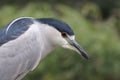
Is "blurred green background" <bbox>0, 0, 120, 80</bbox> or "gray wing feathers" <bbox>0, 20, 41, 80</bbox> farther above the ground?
"gray wing feathers" <bbox>0, 20, 41, 80</bbox>

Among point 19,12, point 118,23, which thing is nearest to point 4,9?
point 19,12

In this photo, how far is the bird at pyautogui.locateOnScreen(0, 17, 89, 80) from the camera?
2.91m

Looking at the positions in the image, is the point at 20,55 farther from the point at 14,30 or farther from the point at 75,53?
the point at 75,53

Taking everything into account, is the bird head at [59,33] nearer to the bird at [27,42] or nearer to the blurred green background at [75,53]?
the bird at [27,42]

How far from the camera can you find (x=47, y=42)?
2.97m

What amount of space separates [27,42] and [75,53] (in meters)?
1.76

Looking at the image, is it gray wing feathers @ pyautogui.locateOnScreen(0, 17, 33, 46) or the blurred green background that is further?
the blurred green background

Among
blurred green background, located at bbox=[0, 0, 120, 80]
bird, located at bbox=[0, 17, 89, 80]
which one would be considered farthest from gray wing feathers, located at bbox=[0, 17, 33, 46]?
blurred green background, located at bbox=[0, 0, 120, 80]

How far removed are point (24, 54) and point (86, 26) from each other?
179 centimetres

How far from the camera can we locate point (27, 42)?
9.75ft

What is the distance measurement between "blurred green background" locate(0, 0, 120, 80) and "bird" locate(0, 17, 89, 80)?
62.6 inches

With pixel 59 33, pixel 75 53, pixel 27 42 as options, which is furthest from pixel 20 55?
pixel 75 53

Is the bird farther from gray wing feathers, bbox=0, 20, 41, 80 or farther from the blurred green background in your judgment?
the blurred green background

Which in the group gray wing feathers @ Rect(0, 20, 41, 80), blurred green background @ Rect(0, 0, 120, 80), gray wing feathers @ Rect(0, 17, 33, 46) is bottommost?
blurred green background @ Rect(0, 0, 120, 80)
